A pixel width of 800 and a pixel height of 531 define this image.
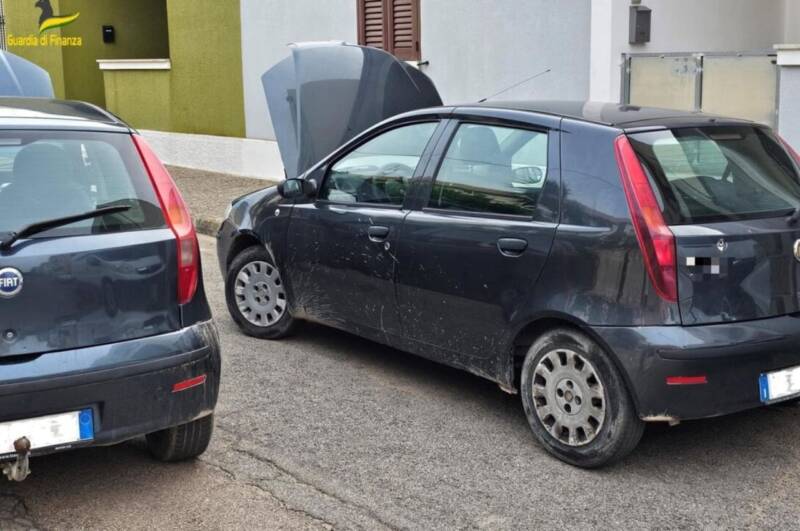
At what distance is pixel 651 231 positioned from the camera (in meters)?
4.16

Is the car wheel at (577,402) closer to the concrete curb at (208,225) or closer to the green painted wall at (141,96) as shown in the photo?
the concrete curb at (208,225)

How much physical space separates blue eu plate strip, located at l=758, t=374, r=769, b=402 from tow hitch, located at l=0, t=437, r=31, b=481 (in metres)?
2.94

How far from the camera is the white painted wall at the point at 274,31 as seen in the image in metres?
12.6

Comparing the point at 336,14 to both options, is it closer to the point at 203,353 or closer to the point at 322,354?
the point at 322,354

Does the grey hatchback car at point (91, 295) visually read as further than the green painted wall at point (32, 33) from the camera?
No

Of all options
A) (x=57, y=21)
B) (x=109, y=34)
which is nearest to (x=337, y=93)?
(x=109, y=34)

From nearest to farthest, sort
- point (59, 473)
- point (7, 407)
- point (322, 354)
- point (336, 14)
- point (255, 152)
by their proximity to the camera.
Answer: point (7, 407)
point (59, 473)
point (322, 354)
point (336, 14)
point (255, 152)

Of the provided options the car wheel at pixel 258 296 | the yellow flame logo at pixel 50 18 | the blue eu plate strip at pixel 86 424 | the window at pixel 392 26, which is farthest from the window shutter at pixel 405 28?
the yellow flame logo at pixel 50 18

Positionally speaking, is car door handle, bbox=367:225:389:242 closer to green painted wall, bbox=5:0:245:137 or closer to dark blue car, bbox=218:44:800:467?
dark blue car, bbox=218:44:800:467

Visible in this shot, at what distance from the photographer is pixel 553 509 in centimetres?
403

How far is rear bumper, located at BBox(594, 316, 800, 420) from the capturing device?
409 centimetres

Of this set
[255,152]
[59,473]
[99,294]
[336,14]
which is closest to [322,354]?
[59,473]

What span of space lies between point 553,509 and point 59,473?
84.3 inches

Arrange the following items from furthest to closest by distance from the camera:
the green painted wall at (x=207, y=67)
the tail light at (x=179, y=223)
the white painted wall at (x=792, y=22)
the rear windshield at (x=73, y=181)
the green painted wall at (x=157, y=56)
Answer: the green painted wall at (x=157, y=56) < the green painted wall at (x=207, y=67) < the white painted wall at (x=792, y=22) < the tail light at (x=179, y=223) < the rear windshield at (x=73, y=181)
